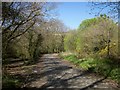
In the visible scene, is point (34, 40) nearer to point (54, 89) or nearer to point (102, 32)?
point (102, 32)

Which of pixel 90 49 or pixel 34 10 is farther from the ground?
pixel 34 10

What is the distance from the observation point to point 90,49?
45.3 metres

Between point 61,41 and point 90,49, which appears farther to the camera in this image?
point 61,41

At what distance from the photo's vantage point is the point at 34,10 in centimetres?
2330

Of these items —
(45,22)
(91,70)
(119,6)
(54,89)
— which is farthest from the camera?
(45,22)

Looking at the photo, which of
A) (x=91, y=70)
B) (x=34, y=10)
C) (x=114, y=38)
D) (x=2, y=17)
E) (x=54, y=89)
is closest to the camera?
(x=54, y=89)

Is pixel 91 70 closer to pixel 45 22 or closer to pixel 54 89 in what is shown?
pixel 45 22

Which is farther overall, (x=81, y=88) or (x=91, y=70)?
(x=91, y=70)

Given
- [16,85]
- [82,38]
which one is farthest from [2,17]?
[82,38]

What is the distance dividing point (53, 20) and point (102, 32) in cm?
1410

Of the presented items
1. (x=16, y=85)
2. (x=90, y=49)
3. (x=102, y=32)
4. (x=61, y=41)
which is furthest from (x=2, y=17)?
(x=61, y=41)

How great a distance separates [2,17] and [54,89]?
18.5ft

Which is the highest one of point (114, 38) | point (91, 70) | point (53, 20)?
point (53, 20)

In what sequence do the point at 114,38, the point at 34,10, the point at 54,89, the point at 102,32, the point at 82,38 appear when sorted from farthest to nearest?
the point at 82,38 → the point at 102,32 → the point at 114,38 → the point at 34,10 → the point at 54,89
